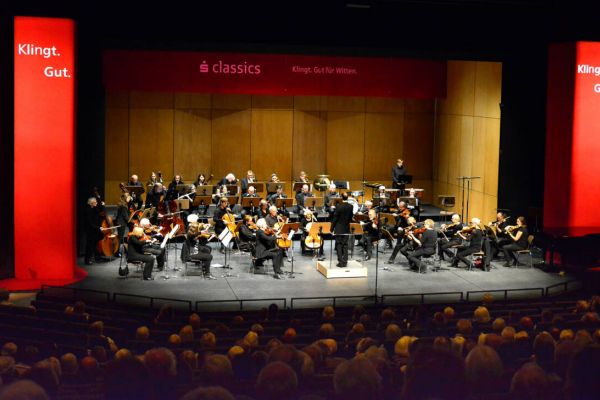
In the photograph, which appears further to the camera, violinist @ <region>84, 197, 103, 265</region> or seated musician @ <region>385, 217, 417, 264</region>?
seated musician @ <region>385, 217, 417, 264</region>

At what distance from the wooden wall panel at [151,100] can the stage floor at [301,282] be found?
699 cm

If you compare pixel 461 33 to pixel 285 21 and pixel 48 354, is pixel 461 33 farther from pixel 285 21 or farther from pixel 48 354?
pixel 48 354

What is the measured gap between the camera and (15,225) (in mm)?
14805

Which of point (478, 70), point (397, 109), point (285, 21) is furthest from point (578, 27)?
point (397, 109)

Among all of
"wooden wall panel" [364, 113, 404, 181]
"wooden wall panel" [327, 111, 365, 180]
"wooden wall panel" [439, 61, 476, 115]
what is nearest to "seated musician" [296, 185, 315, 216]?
"wooden wall panel" [327, 111, 365, 180]

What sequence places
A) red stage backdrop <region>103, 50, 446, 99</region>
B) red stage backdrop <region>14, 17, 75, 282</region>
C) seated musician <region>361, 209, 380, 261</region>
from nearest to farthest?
red stage backdrop <region>14, 17, 75, 282</region>, seated musician <region>361, 209, 380, 261</region>, red stage backdrop <region>103, 50, 446, 99</region>

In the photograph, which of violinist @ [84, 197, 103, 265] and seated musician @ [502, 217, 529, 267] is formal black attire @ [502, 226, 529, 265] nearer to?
seated musician @ [502, 217, 529, 267]

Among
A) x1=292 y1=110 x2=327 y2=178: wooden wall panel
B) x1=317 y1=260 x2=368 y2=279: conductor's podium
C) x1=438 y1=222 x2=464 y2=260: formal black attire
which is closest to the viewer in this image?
x1=317 y1=260 x2=368 y2=279: conductor's podium

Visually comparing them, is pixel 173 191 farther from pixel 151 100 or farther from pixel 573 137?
pixel 573 137

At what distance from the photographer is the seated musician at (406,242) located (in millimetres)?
16859

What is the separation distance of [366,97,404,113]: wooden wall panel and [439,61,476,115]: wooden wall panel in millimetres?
1297

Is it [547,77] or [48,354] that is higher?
[547,77]

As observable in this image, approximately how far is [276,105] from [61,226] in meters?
9.95

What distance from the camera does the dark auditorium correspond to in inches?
421
